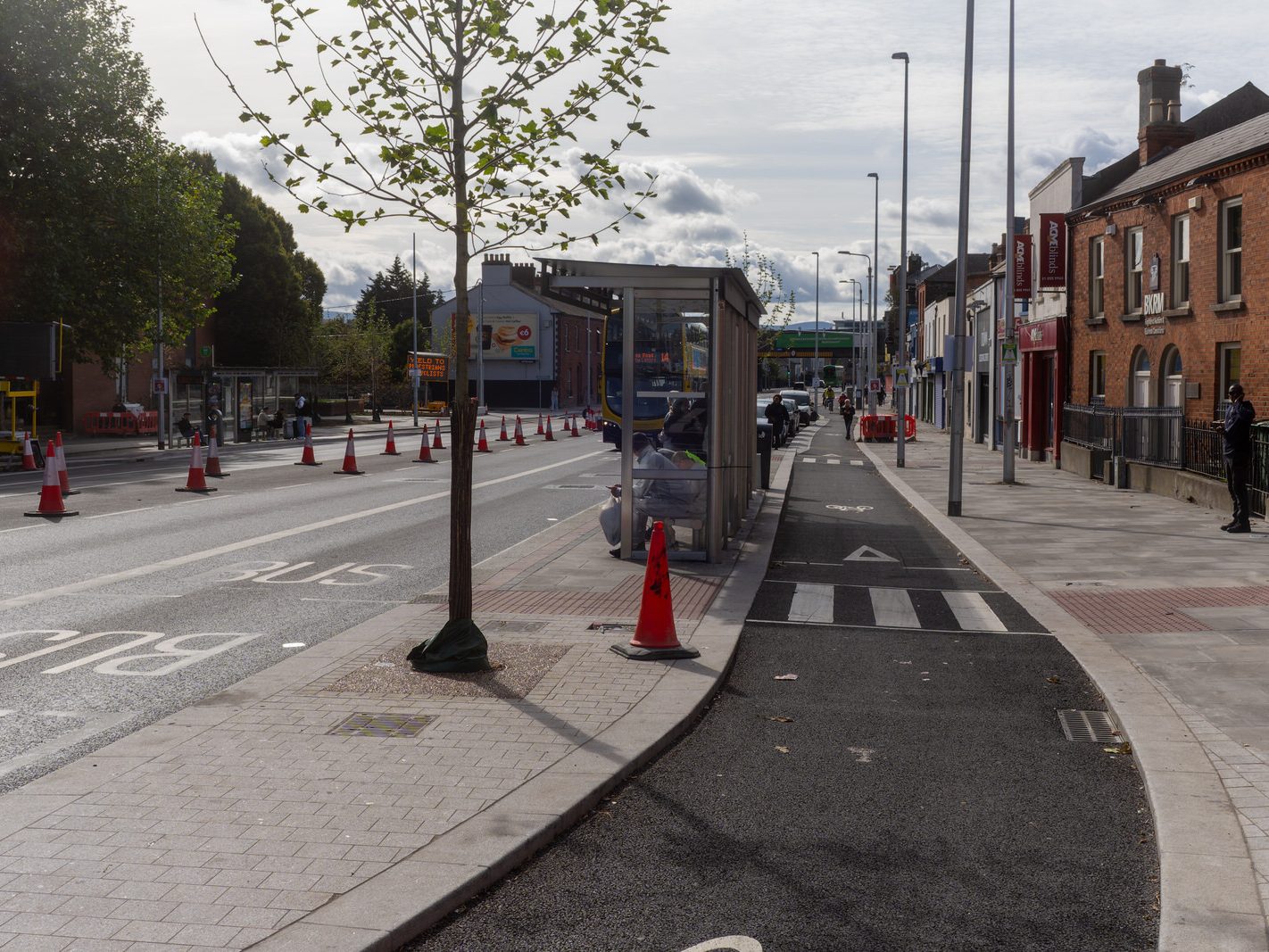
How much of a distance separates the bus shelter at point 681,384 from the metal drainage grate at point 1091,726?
5655 millimetres

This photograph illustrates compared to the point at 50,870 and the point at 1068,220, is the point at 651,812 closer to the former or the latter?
the point at 50,870

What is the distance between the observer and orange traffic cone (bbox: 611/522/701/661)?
27.3 feet

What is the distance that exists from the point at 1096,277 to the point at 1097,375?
226 cm

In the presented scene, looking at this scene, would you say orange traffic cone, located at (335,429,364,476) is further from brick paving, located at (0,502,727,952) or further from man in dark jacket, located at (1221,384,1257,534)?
brick paving, located at (0,502,727,952)

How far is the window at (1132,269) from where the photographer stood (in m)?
27.6

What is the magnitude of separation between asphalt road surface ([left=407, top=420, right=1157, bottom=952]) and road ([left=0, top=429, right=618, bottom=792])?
8.96 feet

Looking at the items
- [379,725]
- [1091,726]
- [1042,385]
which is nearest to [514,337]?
[1042,385]

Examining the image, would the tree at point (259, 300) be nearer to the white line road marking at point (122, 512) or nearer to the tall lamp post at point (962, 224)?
the white line road marking at point (122, 512)

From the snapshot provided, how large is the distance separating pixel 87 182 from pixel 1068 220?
88.7 feet

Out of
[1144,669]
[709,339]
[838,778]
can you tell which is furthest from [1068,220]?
[838,778]

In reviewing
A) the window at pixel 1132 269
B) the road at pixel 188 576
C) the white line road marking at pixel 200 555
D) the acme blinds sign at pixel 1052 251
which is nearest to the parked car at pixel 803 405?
the acme blinds sign at pixel 1052 251

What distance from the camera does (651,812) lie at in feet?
18.0

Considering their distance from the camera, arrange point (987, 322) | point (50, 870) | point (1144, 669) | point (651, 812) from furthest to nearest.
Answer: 1. point (987, 322)
2. point (1144, 669)
3. point (651, 812)
4. point (50, 870)

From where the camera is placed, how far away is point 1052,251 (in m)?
31.7
